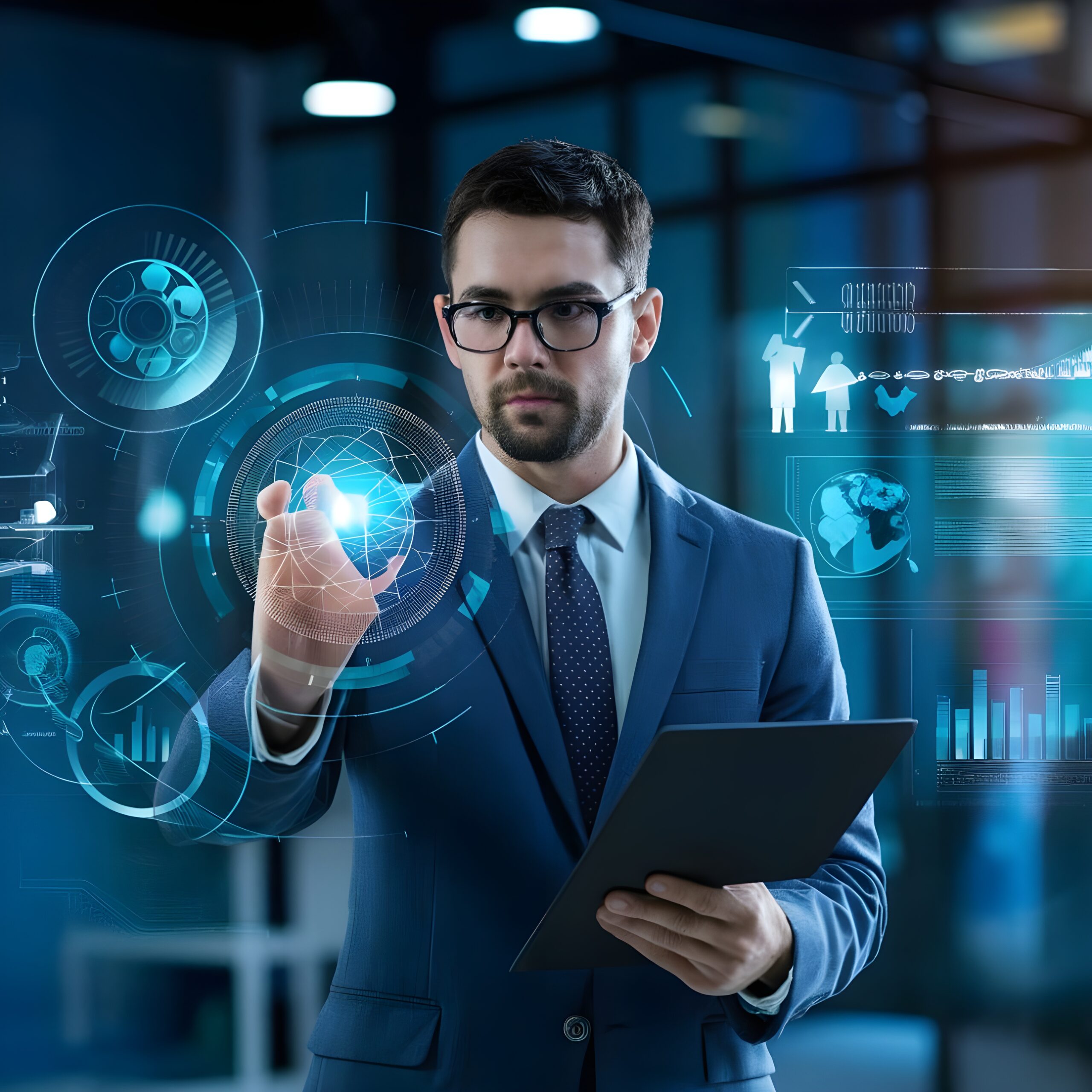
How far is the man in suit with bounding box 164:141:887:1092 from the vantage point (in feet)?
3.93

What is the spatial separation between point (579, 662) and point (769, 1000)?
1.53 ft

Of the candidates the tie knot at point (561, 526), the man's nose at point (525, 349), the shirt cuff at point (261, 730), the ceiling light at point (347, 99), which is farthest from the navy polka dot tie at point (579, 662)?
the ceiling light at point (347, 99)

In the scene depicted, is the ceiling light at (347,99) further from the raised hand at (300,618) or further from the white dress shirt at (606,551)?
the raised hand at (300,618)

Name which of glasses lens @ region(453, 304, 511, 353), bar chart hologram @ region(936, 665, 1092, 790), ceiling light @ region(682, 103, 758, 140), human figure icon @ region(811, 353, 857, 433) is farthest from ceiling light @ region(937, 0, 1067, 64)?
glasses lens @ region(453, 304, 511, 353)

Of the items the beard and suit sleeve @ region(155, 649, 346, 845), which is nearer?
suit sleeve @ region(155, 649, 346, 845)

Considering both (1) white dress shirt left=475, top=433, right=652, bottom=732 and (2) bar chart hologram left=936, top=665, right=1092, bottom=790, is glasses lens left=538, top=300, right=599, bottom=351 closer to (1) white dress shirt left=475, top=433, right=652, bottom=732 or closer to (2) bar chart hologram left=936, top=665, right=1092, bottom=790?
(1) white dress shirt left=475, top=433, right=652, bottom=732

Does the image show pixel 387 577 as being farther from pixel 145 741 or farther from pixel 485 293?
pixel 145 741

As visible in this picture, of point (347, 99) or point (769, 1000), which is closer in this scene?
point (769, 1000)

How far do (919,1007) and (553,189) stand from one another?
1.87m

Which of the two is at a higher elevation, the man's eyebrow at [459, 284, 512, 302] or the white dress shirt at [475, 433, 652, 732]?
the man's eyebrow at [459, 284, 512, 302]

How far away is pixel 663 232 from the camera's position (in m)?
2.16

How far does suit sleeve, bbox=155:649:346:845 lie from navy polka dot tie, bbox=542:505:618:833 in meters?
0.29

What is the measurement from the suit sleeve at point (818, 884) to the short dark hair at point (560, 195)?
1.69 feet

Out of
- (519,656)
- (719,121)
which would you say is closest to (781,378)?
(719,121)
